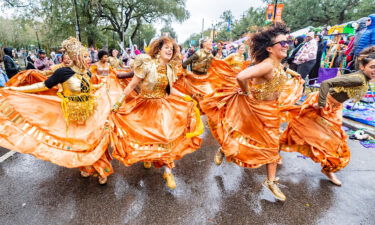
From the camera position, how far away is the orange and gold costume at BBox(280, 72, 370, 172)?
256cm

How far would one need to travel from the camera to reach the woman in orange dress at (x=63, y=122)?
233 cm

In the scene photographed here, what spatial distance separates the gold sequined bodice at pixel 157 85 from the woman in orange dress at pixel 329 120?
189cm

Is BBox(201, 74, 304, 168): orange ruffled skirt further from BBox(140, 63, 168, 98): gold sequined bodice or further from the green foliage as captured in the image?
the green foliage

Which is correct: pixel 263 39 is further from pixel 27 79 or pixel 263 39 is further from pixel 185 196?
pixel 27 79

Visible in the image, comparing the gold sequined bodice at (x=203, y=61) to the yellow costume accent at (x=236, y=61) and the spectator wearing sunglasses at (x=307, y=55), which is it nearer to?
the yellow costume accent at (x=236, y=61)

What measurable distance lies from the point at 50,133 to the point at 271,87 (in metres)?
2.69

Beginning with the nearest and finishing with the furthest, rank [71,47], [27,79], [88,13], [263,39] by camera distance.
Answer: [263,39], [71,47], [27,79], [88,13]

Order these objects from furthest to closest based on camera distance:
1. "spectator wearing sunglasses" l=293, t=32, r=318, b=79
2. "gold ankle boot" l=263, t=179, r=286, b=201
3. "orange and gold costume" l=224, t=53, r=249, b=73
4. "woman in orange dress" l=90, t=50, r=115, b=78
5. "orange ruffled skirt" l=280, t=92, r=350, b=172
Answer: "spectator wearing sunglasses" l=293, t=32, r=318, b=79 → "woman in orange dress" l=90, t=50, r=115, b=78 → "orange and gold costume" l=224, t=53, r=249, b=73 → "orange ruffled skirt" l=280, t=92, r=350, b=172 → "gold ankle boot" l=263, t=179, r=286, b=201

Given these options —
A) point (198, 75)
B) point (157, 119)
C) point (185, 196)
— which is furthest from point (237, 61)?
point (185, 196)

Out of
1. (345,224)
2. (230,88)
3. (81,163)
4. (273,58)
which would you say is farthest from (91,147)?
(345,224)

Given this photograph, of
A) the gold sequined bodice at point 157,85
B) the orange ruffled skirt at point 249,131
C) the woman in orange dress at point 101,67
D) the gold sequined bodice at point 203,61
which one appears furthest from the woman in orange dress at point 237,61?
the woman in orange dress at point 101,67

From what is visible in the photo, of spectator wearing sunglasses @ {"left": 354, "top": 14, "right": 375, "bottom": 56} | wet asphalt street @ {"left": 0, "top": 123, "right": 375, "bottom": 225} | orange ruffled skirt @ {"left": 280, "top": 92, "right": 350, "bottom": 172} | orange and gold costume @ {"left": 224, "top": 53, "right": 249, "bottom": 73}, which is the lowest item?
wet asphalt street @ {"left": 0, "top": 123, "right": 375, "bottom": 225}

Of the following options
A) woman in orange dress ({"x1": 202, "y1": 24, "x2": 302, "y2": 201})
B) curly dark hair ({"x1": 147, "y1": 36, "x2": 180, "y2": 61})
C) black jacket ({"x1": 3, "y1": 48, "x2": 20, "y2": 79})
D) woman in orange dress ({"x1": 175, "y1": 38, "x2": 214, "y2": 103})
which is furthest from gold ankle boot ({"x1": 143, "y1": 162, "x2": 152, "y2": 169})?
black jacket ({"x1": 3, "y1": 48, "x2": 20, "y2": 79})

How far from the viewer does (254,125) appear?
264cm
